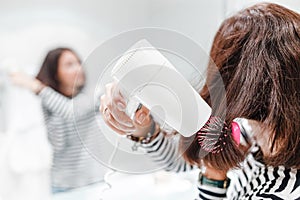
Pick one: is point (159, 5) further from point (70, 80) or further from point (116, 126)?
point (116, 126)

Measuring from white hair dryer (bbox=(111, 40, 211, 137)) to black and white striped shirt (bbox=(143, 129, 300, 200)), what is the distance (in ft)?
0.46

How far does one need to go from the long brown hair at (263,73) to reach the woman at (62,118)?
570mm

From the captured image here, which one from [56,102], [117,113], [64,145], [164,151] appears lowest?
[64,145]

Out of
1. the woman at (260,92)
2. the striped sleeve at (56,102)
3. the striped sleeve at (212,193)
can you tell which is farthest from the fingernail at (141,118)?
the striped sleeve at (56,102)

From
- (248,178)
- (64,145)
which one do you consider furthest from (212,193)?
(64,145)

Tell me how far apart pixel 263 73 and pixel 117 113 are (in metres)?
0.17

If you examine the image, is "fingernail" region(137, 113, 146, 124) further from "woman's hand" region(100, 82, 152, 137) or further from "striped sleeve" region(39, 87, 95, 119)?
"striped sleeve" region(39, 87, 95, 119)

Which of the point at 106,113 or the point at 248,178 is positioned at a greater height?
the point at 106,113

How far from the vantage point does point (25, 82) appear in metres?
1.35

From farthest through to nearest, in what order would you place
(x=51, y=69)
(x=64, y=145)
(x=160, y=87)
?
1. (x=51, y=69)
2. (x=64, y=145)
3. (x=160, y=87)

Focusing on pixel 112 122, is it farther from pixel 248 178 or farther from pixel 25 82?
pixel 25 82

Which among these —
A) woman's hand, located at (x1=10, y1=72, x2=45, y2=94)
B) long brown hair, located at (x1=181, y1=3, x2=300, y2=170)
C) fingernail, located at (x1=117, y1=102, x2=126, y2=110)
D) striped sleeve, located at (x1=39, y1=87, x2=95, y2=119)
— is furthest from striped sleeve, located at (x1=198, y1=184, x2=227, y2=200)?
woman's hand, located at (x1=10, y1=72, x2=45, y2=94)

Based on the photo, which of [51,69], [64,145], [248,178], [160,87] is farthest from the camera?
[51,69]

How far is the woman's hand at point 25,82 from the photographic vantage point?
4.40 feet
